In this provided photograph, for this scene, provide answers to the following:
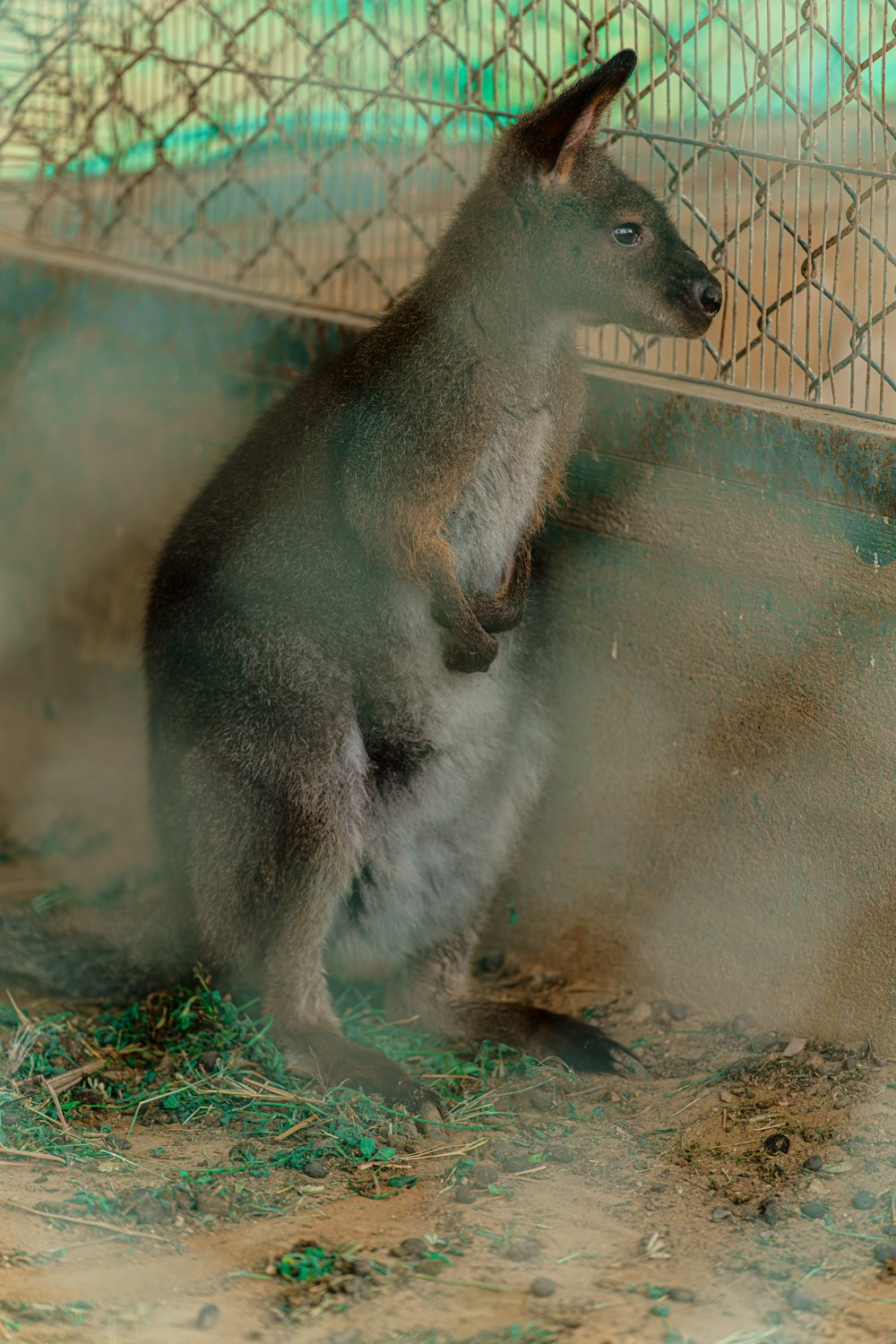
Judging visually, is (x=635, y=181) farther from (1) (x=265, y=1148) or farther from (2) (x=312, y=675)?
(1) (x=265, y=1148)

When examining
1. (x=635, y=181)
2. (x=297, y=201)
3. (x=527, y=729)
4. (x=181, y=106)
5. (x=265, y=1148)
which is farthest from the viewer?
(x=181, y=106)

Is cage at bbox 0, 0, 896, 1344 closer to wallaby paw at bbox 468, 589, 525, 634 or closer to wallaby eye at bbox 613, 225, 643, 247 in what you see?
wallaby eye at bbox 613, 225, 643, 247

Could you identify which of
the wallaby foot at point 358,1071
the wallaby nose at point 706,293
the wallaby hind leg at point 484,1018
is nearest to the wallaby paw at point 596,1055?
the wallaby hind leg at point 484,1018

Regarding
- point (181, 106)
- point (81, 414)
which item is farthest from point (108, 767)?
point (181, 106)

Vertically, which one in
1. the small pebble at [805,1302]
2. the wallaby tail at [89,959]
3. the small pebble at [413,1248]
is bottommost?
the wallaby tail at [89,959]

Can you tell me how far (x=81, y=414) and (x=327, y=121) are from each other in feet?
4.22

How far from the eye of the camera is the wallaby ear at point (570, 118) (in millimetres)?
3102

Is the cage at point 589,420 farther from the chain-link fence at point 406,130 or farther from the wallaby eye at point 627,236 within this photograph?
the wallaby eye at point 627,236

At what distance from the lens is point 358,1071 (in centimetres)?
341

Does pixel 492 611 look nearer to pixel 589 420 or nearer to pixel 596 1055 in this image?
pixel 589 420

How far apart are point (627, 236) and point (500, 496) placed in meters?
0.63

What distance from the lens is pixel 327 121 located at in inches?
181

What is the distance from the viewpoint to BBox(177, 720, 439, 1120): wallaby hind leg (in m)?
3.44

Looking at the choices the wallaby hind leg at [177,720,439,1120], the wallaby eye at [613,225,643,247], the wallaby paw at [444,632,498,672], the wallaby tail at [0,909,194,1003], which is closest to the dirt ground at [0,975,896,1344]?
the wallaby hind leg at [177,720,439,1120]
